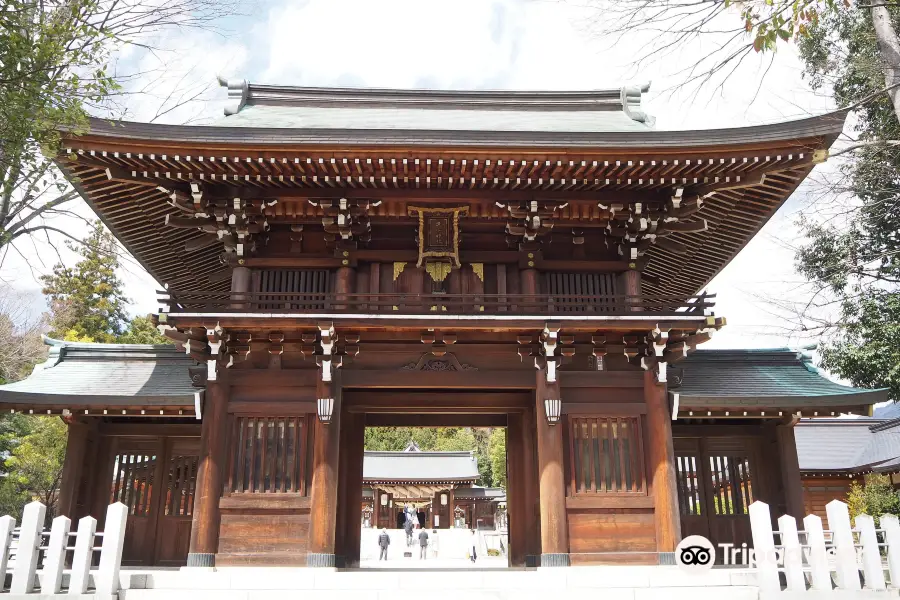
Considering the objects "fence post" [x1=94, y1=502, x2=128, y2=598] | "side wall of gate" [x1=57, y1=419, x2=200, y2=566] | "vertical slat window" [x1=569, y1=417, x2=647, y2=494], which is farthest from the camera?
"side wall of gate" [x1=57, y1=419, x2=200, y2=566]

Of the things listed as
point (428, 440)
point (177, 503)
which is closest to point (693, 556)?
point (177, 503)

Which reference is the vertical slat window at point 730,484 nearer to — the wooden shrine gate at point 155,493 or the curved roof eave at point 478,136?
the curved roof eave at point 478,136

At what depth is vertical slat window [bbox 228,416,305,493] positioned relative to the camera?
35.9ft

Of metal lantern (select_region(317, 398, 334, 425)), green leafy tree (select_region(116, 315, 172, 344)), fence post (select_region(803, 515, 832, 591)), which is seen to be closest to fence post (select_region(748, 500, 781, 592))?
fence post (select_region(803, 515, 832, 591))

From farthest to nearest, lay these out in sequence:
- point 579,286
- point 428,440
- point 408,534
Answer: point 428,440 < point 408,534 < point 579,286

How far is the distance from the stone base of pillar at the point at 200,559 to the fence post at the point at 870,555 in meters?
10.2

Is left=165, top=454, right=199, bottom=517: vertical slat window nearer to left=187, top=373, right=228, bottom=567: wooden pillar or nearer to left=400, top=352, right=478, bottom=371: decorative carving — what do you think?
left=187, top=373, right=228, bottom=567: wooden pillar

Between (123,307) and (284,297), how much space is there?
41.0 meters

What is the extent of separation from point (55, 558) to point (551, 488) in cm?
749

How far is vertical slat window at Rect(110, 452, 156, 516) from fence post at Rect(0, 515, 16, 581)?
13.4 ft

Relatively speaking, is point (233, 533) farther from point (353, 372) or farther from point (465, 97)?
point (465, 97)

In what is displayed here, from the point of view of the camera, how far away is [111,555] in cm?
916

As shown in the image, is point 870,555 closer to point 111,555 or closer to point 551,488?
point 551,488

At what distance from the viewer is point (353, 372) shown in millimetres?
11438
